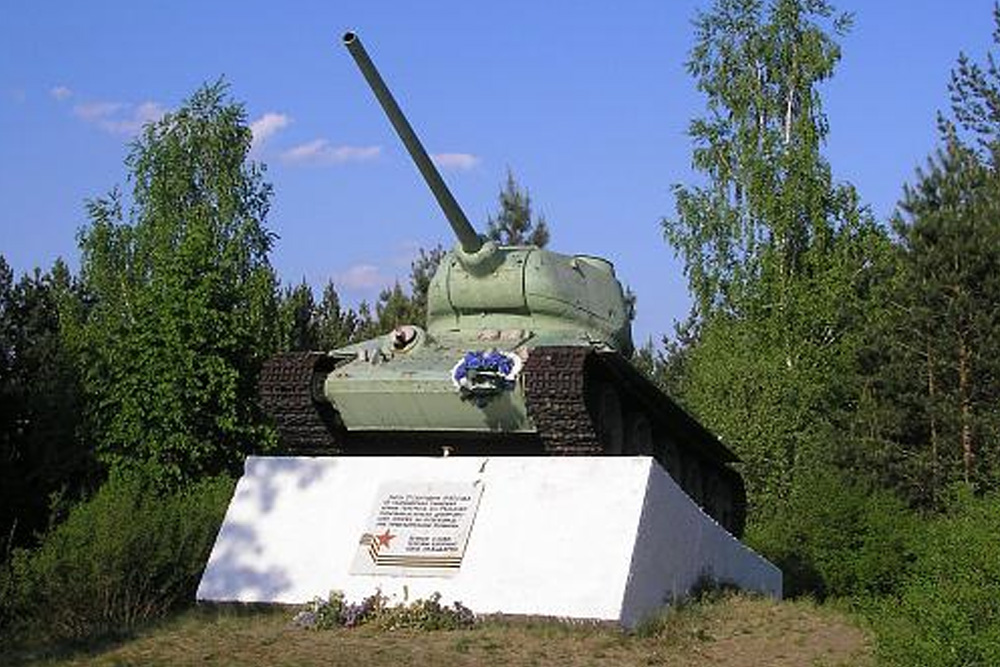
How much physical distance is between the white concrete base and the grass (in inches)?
11.1

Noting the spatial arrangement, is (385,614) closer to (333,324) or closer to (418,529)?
(418,529)

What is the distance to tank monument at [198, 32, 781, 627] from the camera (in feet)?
36.6

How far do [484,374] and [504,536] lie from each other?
1552mm

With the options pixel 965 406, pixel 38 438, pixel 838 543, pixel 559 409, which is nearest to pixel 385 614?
pixel 559 409

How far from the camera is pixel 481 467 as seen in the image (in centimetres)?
1193

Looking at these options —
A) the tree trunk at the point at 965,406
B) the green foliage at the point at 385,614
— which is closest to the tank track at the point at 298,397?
the green foliage at the point at 385,614

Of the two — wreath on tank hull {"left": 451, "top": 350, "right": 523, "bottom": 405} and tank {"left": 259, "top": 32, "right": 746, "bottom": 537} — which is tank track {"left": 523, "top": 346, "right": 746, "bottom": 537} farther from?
wreath on tank hull {"left": 451, "top": 350, "right": 523, "bottom": 405}

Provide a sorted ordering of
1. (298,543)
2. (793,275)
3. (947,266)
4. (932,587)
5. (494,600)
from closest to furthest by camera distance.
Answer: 1. (932,587)
2. (494,600)
3. (298,543)
4. (947,266)
5. (793,275)

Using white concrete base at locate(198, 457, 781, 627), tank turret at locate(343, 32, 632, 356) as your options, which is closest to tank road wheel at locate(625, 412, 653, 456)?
tank turret at locate(343, 32, 632, 356)

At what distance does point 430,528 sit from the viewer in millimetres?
11609

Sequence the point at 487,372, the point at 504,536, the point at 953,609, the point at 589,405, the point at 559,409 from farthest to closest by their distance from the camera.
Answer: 1. the point at 589,405
2. the point at 487,372
3. the point at 559,409
4. the point at 504,536
5. the point at 953,609

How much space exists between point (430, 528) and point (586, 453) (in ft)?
5.13

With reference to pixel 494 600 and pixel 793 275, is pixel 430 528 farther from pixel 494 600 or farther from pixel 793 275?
pixel 793 275

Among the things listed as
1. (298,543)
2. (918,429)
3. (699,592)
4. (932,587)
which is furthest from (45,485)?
(932,587)
